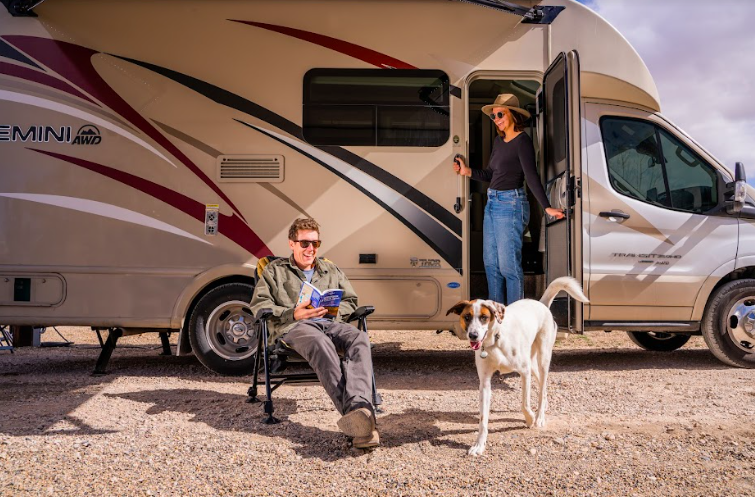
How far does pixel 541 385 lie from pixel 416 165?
2304 millimetres

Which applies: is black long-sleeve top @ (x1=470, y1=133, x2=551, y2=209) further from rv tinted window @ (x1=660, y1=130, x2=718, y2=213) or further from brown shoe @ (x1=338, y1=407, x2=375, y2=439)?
brown shoe @ (x1=338, y1=407, x2=375, y2=439)

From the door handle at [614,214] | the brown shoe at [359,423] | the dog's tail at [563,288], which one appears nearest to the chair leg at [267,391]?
the brown shoe at [359,423]

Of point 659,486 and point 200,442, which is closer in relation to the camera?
point 659,486

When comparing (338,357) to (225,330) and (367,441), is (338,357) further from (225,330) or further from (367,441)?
(225,330)

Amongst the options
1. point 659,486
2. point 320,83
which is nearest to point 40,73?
point 320,83

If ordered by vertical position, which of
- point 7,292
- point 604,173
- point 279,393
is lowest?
point 279,393

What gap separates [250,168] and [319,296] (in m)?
1.78

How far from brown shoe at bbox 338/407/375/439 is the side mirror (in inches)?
160

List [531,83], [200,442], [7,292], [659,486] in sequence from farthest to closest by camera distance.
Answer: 1. [531,83]
2. [7,292]
3. [200,442]
4. [659,486]

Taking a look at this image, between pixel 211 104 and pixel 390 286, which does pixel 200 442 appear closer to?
pixel 390 286

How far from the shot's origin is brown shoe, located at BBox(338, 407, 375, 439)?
3125 millimetres

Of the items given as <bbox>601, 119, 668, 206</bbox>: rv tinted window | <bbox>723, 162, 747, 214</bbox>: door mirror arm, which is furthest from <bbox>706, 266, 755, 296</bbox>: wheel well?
<bbox>601, 119, 668, 206</bbox>: rv tinted window

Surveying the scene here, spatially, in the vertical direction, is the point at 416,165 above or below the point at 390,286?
above

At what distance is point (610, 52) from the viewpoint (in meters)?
5.34
